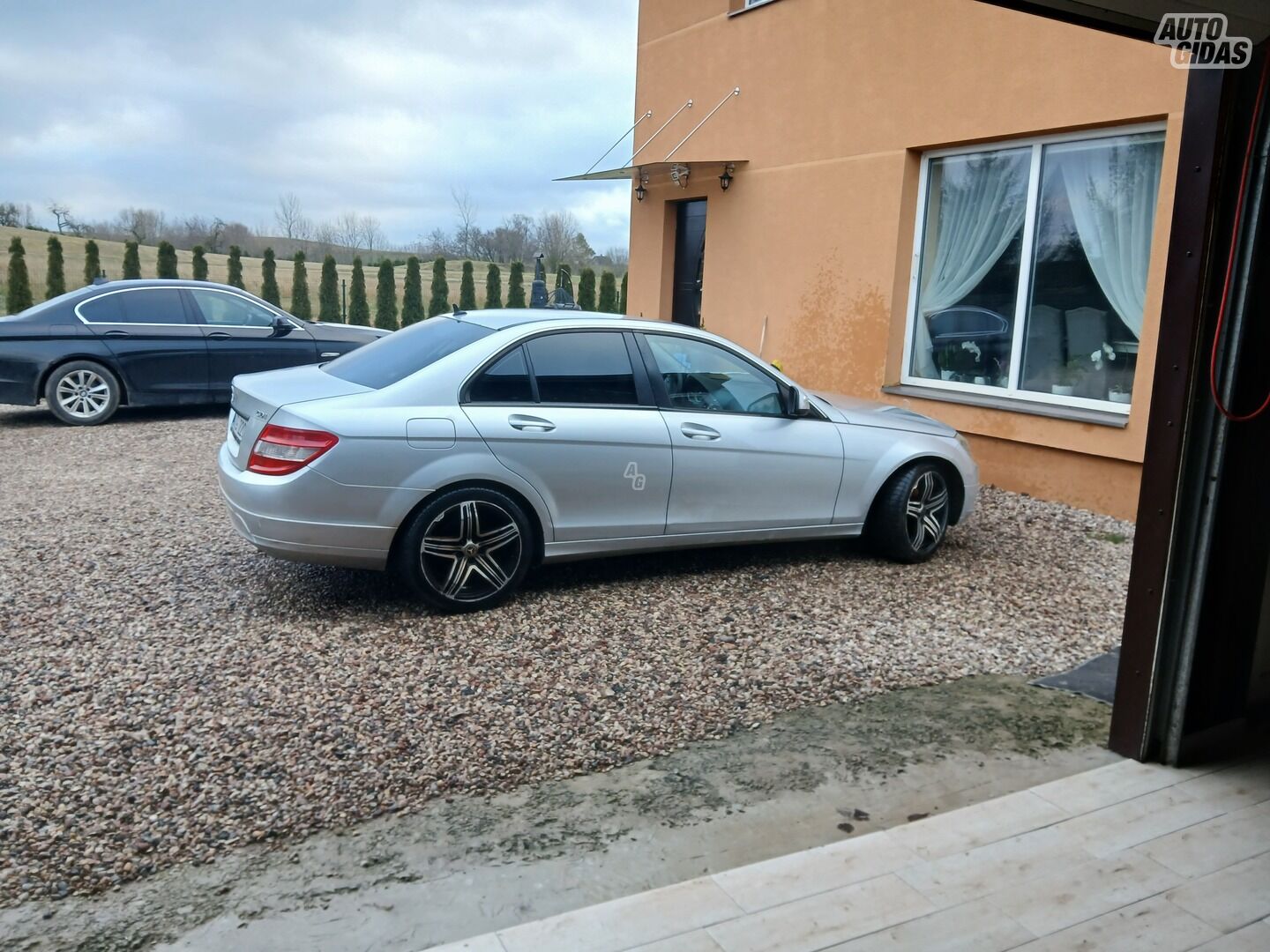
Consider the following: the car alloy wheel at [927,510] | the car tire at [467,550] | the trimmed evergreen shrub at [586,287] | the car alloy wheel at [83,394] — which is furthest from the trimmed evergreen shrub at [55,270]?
the car alloy wheel at [927,510]

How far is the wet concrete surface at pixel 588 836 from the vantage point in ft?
8.96

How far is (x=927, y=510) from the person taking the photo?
6.32 m

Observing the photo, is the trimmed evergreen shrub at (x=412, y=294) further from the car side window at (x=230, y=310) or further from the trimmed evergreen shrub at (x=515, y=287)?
the car side window at (x=230, y=310)

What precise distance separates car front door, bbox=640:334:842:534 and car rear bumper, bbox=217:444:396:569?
1.65m

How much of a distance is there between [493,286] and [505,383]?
21.0 metres

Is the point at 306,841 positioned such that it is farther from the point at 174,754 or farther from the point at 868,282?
the point at 868,282

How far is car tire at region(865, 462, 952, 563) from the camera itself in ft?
20.3

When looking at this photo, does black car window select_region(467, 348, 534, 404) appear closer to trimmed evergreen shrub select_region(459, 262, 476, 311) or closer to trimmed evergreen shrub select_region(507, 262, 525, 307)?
trimmed evergreen shrub select_region(459, 262, 476, 311)

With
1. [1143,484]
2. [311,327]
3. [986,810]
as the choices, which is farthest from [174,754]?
[311,327]

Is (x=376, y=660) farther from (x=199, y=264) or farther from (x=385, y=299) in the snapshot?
(x=199, y=264)

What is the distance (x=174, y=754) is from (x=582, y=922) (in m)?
1.74

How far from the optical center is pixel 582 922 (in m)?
2.71

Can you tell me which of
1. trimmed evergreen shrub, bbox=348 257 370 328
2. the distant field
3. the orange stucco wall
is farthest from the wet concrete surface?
the distant field

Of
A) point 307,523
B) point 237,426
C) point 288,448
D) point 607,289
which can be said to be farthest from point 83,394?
point 607,289
